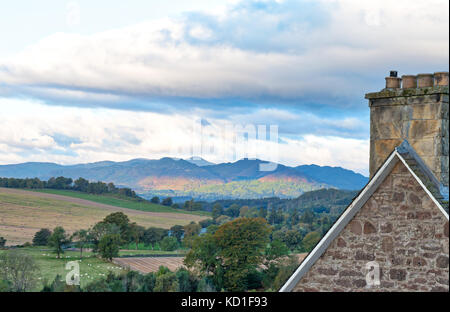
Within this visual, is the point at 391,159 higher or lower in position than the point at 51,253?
higher

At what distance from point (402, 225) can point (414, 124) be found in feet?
6.70

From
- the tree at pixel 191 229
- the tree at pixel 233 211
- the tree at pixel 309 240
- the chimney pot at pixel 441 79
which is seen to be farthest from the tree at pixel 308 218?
the chimney pot at pixel 441 79

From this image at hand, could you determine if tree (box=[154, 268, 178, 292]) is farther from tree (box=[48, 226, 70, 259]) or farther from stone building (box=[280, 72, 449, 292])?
stone building (box=[280, 72, 449, 292])

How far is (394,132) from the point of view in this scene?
9.09 m

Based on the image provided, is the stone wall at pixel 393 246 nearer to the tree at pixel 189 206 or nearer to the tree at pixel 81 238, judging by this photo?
the tree at pixel 81 238

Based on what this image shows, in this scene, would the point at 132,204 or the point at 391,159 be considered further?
the point at 132,204

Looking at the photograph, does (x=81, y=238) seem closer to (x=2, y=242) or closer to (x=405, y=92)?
(x=2, y=242)

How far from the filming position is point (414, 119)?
29.2ft

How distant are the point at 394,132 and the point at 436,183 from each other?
54.1 inches

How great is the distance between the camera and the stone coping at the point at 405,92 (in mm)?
8719

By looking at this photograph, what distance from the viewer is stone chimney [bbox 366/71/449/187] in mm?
8586
